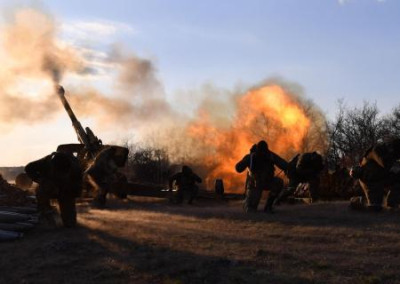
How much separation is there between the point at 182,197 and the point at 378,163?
9744 mm

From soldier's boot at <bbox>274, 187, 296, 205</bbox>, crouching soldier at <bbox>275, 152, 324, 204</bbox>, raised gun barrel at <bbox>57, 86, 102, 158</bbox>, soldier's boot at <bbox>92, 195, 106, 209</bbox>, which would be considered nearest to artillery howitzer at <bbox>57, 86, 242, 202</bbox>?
raised gun barrel at <bbox>57, 86, 102, 158</bbox>

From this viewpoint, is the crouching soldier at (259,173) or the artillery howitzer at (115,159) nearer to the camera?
the crouching soldier at (259,173)

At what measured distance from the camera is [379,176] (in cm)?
1520

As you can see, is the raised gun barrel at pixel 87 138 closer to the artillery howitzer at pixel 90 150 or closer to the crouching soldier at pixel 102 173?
the artillery howitzer at pixel 90 150

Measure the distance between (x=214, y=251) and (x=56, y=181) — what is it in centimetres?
512

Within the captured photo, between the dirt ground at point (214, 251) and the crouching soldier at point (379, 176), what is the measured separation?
1386 millimetres

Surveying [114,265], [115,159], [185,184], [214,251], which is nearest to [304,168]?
[185,184]

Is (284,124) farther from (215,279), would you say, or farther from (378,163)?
(215,279)

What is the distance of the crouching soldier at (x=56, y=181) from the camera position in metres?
13.0

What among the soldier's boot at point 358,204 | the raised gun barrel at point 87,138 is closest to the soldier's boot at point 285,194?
the soldier's boot at point 358,204

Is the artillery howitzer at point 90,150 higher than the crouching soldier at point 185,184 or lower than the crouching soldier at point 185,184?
higher

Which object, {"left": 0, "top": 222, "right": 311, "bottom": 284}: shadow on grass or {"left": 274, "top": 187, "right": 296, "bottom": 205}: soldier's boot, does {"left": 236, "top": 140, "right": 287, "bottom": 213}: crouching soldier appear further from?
{"left": 0, "top": 222, "right": 311, "bottom": 284}: shadow on grass

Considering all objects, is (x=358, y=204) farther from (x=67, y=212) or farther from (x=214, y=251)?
(x=67, y=212)

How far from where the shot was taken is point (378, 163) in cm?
1530
